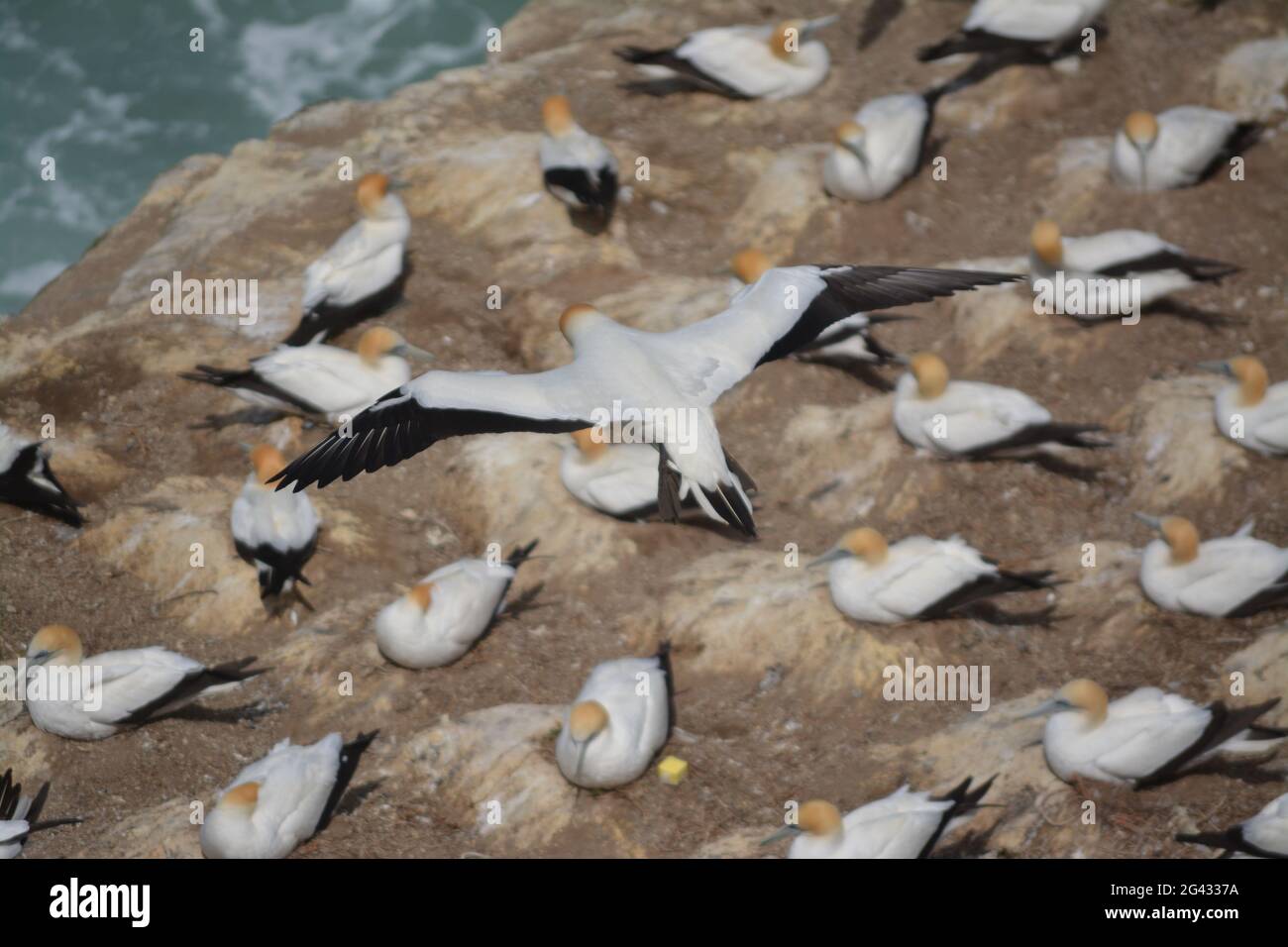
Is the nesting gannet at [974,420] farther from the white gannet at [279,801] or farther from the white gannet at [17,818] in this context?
the white gannet at [17,818]

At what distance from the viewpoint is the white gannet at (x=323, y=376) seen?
11.4m

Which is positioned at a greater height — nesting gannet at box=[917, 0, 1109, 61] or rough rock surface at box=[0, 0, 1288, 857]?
nesting gannet at box=[917, 0, 1109, 61]

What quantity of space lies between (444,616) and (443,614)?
1 cm

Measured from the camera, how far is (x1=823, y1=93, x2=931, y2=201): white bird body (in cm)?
1309

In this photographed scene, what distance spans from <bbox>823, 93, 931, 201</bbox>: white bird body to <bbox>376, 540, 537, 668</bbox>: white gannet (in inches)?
208

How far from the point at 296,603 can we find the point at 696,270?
16.0 feet

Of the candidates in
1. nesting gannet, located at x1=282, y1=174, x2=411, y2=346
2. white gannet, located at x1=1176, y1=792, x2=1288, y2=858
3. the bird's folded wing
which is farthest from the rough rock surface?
the bird's folded wing

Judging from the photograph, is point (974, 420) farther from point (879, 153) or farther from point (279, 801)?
point (279, 801)

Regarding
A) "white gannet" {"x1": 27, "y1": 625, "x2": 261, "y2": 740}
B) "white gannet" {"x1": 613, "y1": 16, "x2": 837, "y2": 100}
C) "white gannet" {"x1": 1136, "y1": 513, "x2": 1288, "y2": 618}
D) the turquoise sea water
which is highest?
"white gannet" {"x1": 613, "y1": 16, "x2": 837, "y2": 100}

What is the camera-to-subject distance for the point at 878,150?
43.1 feet

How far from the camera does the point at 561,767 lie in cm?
870

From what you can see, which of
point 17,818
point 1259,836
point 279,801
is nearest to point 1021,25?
point 1259,836

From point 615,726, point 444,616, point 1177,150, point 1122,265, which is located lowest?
point 444,616

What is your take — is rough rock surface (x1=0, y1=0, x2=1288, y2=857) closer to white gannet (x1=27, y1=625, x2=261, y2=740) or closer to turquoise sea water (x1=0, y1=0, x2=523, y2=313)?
white gannet (x1=27, y1=625, x2=261, y2=740)
